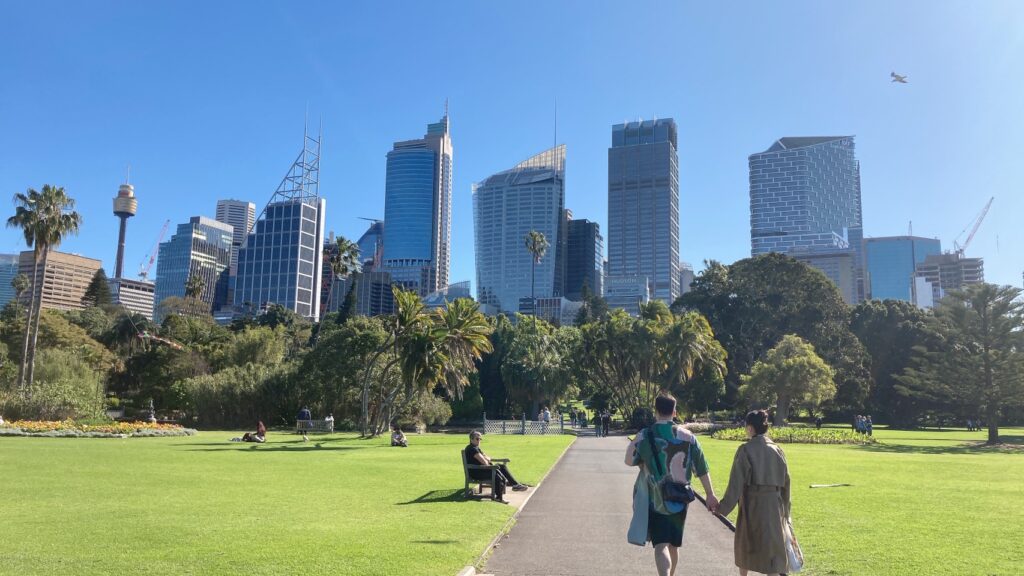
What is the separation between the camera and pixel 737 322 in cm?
7419

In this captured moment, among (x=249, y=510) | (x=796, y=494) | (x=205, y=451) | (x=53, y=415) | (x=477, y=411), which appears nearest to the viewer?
(x=249, y=510)

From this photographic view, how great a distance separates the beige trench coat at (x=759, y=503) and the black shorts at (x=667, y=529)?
46 centimetres

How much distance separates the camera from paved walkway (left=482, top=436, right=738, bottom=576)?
7301 mm

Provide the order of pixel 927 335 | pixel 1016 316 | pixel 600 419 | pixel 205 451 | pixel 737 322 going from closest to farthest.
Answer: pixel 205 451
pixel 1016 316
pixel 600 419
pixel 927 335
pixel 737 322

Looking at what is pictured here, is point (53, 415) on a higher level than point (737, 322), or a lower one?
lower

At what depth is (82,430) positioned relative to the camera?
1138 inches

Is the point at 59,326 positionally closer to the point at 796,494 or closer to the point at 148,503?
the point at 148,503

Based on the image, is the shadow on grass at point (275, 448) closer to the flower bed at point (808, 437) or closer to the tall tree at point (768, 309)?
the flower bed at point (808, 437)

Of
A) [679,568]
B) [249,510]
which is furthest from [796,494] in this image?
[249,510]

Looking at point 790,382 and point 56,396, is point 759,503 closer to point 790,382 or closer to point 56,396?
point 56,396

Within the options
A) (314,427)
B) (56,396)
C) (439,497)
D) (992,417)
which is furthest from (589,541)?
(992,417)

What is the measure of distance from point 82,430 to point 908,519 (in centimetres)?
3072

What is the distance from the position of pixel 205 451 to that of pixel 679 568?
19.1 meters

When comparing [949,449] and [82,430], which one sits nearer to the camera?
[82,430]
